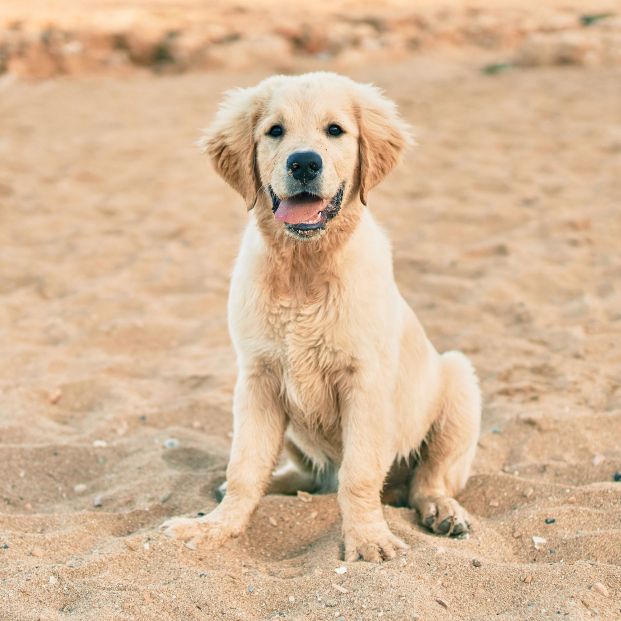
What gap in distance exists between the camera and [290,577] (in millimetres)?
3322

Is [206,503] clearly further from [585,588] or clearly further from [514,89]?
[514,89]

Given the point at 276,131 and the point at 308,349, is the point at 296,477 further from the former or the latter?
the point at 276,131

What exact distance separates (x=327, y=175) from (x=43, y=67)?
1092 centimetres

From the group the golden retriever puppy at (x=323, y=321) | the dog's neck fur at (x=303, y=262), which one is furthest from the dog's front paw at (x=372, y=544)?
the dog's neck fur at (x=303, y=262)

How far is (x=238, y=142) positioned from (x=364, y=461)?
4.85ft

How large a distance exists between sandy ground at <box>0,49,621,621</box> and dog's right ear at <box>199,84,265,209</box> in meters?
1.36

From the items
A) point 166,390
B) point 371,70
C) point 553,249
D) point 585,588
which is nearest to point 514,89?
point 371,70

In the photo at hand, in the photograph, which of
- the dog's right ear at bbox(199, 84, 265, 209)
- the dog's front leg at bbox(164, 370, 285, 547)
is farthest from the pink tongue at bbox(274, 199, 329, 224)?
the dog's front leg at bbox(164, 370, 285, 547)

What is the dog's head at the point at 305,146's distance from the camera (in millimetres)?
3695

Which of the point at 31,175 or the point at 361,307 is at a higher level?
the point at 361,307

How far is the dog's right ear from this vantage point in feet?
13.2

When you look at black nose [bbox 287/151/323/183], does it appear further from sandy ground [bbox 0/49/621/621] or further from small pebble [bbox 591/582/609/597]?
small pebble [bbox 591/582/609/597]

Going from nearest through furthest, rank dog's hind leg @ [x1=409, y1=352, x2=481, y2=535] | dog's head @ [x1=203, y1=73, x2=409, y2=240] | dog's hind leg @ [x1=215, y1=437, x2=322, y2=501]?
dog's head @ [x1=203, y1=73, x2=409, y2=240] → dog's hind leg @ [x1=409, y1=352, x2=481, y2=535] → dog's hind leg @ [x1=215, y1=437, x2=322, y2=501]

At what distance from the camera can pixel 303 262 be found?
3.78 m
